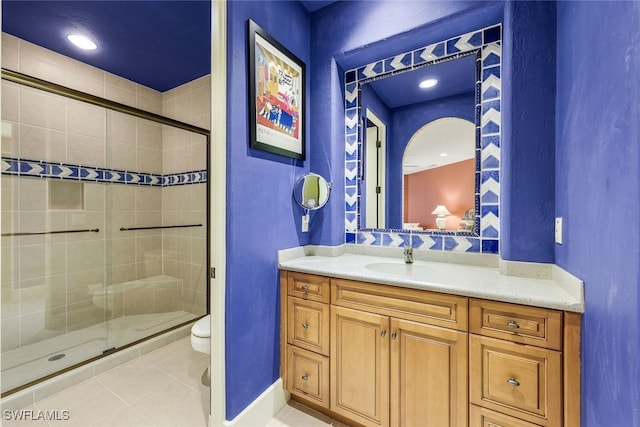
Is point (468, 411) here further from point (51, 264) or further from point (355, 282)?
point (51, 264)

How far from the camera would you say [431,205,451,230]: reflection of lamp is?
175cm

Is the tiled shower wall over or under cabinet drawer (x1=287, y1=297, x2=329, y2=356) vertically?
over

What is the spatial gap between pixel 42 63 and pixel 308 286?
2.93 m

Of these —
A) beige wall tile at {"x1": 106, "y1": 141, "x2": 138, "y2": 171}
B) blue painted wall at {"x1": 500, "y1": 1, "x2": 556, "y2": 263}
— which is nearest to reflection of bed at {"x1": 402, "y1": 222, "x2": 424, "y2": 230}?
blue painted wall at {"x1": 500, "y1": 1, "x2": 556, "y2": 263}

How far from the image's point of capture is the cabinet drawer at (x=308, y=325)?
1515mm

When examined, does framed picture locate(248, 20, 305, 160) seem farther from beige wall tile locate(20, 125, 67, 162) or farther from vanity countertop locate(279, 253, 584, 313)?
beige wall tile locate(20, 125, 67, 162)

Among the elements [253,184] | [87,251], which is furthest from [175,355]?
[253,184]

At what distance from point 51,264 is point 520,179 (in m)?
3.57

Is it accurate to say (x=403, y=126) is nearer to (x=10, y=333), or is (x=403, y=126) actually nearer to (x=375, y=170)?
(x=375, y=170)

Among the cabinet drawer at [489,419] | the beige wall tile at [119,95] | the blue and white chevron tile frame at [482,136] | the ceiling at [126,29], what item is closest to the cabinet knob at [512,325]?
the cabinet drawer at [489,419]

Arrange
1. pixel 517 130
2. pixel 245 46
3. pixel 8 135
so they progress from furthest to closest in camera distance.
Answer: pixel 8 135
pixel 245 46
pixel 517 130

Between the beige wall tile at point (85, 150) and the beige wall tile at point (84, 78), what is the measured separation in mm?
443

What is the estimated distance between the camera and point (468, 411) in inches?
44.6

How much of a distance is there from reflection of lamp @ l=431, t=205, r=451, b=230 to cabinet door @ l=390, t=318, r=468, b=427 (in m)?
0.76
